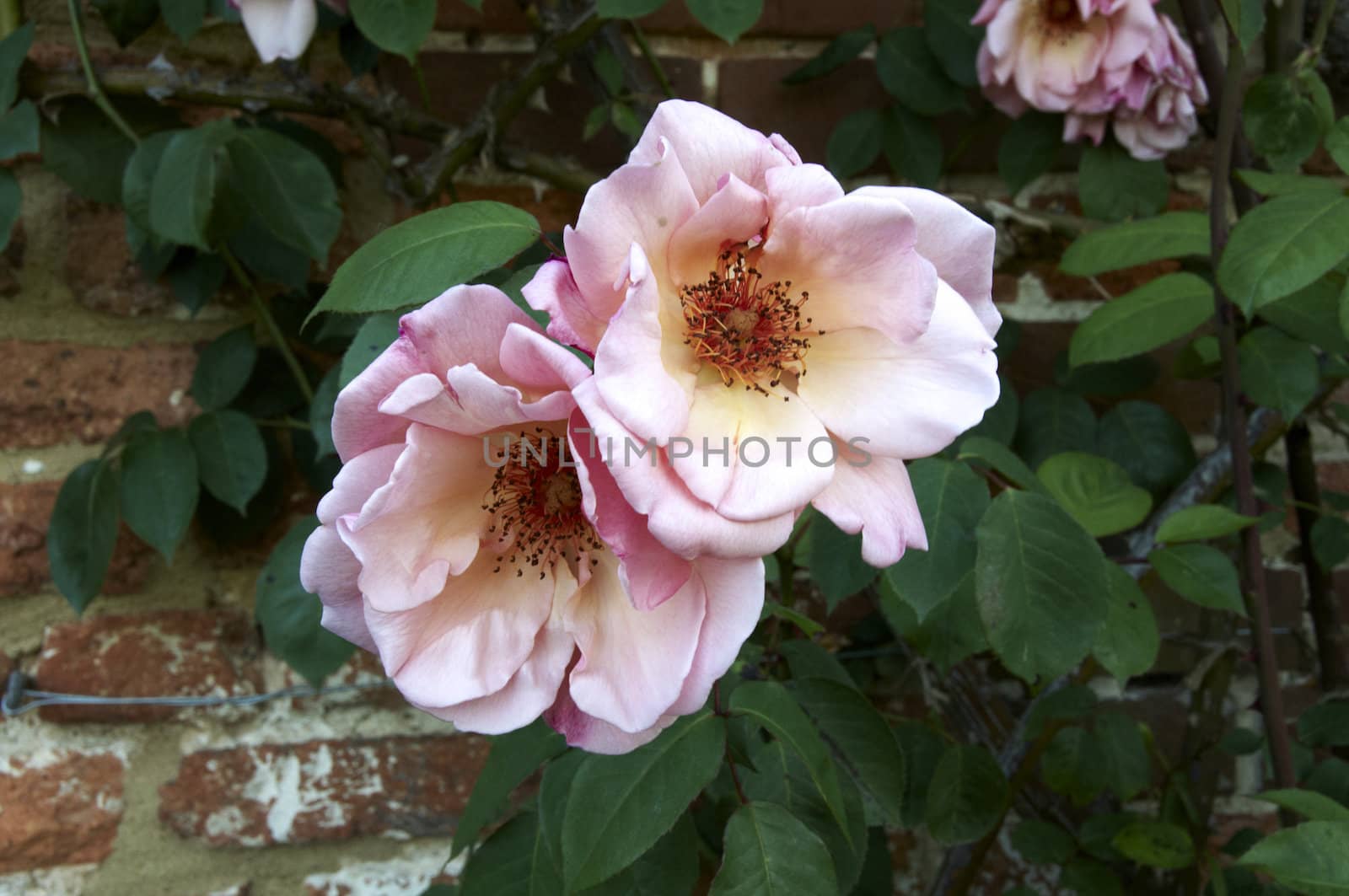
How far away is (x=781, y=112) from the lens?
89cm

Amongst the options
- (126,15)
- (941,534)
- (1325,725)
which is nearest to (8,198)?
(126,15)

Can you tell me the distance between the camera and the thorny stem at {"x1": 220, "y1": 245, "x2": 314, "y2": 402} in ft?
2.65

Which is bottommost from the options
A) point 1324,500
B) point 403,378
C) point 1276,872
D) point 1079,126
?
point 1324,500

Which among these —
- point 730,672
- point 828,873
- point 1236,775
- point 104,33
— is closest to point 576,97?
point 104,33

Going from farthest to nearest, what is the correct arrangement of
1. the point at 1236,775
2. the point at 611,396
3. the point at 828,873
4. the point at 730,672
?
1. the point at 1236,775
2. the point at 730,672
3. the point at 828,873
4. the point at 611,396

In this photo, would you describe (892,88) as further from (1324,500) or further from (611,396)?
(611,396)

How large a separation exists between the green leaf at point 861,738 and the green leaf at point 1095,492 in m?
0.21

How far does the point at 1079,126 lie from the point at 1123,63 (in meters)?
0.07

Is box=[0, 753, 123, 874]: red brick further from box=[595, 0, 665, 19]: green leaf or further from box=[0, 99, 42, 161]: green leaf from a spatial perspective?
box=[595, 0, 665, 19]: green leaf

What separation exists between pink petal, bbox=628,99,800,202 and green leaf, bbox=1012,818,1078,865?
25.0 inches

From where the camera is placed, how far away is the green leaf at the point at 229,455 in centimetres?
76

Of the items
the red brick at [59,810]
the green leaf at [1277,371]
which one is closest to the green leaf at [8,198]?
the red brick at [59,810]

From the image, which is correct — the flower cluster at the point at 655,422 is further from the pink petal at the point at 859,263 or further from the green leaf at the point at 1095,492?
the green leaf at the point at 1095,492

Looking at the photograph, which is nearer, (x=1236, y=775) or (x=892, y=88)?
(x=892, y=88)
